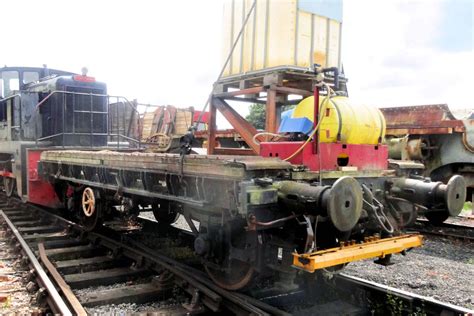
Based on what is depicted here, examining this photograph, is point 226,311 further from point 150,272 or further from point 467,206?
point 467,206

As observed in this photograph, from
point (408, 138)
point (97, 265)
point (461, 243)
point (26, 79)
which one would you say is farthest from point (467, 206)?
point (26, 79)

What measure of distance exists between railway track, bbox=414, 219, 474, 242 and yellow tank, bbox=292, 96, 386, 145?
427 cm

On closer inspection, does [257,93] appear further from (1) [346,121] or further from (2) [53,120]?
(2) [53,120]

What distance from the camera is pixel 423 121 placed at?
9766mm

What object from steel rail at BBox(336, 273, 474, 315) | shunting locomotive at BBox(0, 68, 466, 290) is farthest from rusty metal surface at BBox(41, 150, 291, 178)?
steel rail at BBox(336, 273, 474, 315)

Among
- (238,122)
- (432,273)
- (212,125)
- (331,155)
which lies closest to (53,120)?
(212,125)

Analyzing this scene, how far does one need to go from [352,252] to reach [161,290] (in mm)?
2118

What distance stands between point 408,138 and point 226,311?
7.24m

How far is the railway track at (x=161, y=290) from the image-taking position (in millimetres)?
4020

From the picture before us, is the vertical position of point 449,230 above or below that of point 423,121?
below

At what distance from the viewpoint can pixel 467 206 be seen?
42.7ft

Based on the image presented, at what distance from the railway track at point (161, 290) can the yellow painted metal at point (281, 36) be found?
2772mm

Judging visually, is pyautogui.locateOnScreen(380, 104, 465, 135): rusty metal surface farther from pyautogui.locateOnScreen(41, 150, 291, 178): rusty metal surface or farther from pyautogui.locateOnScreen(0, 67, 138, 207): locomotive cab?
pyautogui.locateOnScreen(41, 150, 291, 178): rusty metal surface

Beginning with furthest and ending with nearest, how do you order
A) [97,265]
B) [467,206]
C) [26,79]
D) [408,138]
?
[467,206], [26,79], [408,138], [97,265]
